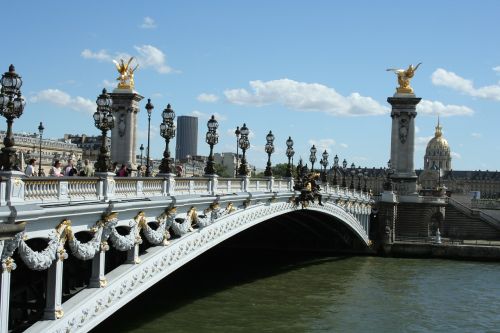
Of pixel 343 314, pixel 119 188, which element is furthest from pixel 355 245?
pixel 119 188

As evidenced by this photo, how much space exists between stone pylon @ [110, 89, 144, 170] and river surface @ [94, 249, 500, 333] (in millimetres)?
16466

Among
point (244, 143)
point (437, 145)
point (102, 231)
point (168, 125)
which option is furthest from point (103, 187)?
point (437, 145)

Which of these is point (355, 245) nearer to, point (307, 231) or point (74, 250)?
point (307, 231)

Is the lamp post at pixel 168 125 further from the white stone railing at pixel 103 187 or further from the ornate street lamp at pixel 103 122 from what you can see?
the ornate street lamp at pixel 103 122

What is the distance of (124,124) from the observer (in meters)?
58.7

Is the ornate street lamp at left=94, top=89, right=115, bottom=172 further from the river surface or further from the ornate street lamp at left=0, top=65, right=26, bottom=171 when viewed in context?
the river surface

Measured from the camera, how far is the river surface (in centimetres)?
2492

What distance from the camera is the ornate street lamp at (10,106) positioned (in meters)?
11.2

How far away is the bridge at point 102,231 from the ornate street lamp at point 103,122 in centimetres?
A: 26

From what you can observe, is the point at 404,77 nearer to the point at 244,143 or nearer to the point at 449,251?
the point at 449,251

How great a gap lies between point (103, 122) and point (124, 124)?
44.1 meters

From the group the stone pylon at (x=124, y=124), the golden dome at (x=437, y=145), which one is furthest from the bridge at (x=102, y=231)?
the golden dome at (x=437, y=145)

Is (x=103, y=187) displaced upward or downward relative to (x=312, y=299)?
upward

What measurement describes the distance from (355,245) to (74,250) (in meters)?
40.9
